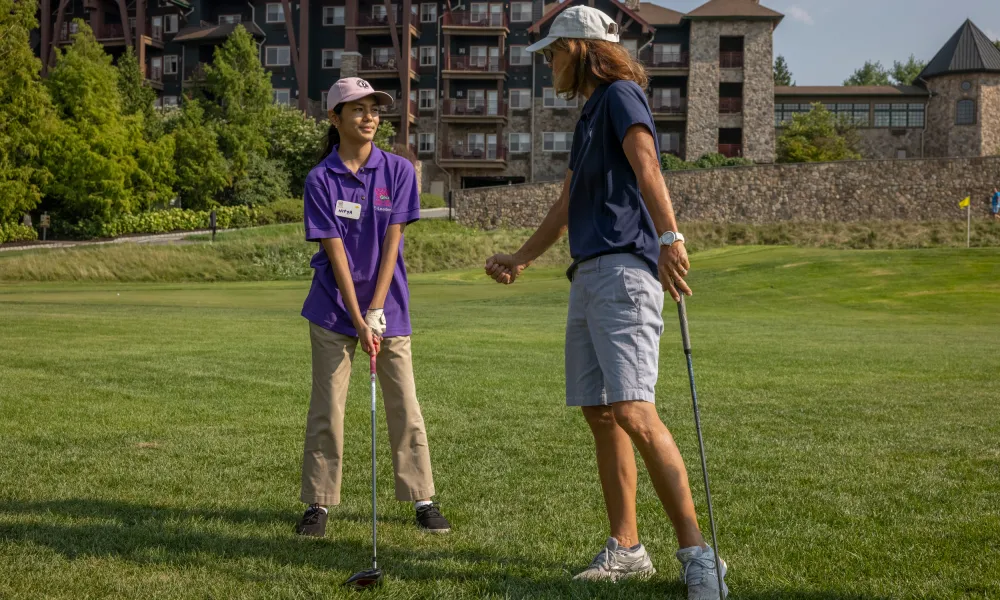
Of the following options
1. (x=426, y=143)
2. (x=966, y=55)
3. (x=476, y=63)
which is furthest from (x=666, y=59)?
(x=966, y=55)

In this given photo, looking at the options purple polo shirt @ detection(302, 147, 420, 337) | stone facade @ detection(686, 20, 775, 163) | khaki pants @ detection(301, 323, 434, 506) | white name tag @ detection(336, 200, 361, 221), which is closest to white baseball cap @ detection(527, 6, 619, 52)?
purple polo shirt @ detection(302, 147, 420, 337)

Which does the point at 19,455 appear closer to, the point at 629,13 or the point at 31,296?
the point at 31,296

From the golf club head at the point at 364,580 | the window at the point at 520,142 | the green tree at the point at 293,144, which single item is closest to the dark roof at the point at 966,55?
the window at the point at 520,142

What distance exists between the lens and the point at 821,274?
1351 inches

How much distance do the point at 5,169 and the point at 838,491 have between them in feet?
140

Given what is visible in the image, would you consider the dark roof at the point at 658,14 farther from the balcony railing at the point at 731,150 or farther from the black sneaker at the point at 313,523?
the black sneaker at the point at 313,523

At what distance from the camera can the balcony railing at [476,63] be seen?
6606 centimetres

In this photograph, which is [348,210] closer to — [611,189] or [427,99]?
[611,189]

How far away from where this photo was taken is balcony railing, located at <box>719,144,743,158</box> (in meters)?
65.9

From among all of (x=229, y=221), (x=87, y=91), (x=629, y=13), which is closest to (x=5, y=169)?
(x=87, y=91)

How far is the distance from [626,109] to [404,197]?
159 cm

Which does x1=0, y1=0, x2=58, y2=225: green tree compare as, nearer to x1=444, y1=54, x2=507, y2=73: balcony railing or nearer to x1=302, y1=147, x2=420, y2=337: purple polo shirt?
x1=444, y1=54, x2=507, y2=73: balcony railing

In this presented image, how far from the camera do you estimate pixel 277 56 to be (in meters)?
68.3

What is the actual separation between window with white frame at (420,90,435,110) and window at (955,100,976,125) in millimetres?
34251
